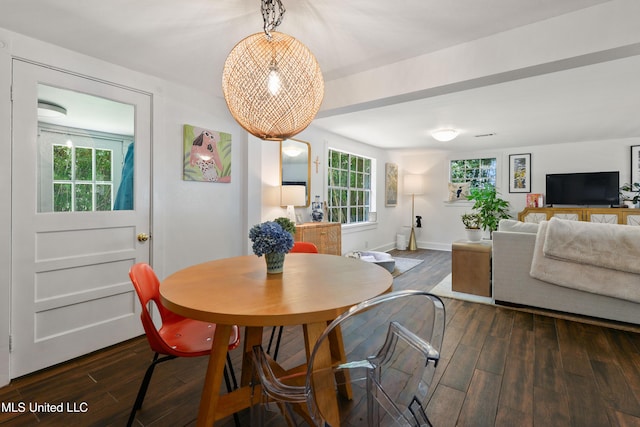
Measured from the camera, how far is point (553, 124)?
4.31 m

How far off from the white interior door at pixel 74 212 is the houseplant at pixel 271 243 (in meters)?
1.59

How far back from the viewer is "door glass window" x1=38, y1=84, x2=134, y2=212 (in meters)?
2.05

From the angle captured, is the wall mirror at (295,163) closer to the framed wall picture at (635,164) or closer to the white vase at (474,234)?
the white vase at (474,234)

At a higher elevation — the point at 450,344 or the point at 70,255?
the point at 70,255

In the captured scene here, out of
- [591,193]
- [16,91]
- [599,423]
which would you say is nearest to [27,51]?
[16,91]

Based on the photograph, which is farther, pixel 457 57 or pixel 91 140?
pixel 91 140

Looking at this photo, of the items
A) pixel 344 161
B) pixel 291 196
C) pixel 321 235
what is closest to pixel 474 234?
pixel 321 235

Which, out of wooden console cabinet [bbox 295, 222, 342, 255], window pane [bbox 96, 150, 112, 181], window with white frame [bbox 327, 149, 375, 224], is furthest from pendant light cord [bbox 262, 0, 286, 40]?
window with white frame [bbox 327, 149, 375, 224]

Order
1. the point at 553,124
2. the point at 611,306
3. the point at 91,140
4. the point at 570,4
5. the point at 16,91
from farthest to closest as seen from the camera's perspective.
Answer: the point at 553,124, the point at 611,306, the point at 91,140, the point at 16,91, the point at 570,4

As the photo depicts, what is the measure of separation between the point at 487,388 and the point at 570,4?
7.38 feet

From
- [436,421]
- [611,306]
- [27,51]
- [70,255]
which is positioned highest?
[27,51]

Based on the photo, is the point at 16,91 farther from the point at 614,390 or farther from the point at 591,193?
the point at 591,193

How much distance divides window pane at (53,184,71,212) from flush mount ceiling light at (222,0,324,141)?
61.3 inches

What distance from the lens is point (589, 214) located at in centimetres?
515
